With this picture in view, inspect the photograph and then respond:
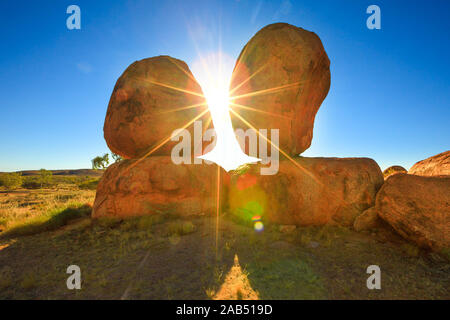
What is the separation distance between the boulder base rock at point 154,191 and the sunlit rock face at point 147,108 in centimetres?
93

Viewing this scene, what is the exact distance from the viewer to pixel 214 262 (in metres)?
4.12

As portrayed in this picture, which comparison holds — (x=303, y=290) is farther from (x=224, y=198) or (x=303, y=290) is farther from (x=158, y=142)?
(x=158, y=142)

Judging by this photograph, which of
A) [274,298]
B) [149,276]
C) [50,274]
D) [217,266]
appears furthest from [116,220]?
[274,298]

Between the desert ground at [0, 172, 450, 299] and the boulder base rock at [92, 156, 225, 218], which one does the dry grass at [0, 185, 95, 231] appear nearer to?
the desert ground at [0, 172, 450, 299]

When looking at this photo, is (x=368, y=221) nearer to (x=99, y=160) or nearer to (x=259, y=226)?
(x=259, y=226)

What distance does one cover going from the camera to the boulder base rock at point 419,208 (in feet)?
13.5

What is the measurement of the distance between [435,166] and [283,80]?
5.12m

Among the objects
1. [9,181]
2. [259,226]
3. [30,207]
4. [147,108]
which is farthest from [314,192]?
[9,181]

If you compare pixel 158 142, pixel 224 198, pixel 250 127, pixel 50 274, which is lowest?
pixel 50 274

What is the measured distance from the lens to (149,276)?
3631 millimetres

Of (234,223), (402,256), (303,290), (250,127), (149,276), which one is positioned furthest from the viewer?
(250,127)

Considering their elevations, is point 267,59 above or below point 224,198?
above

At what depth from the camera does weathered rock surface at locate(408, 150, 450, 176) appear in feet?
16.9

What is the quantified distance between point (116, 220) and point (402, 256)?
317 inches
